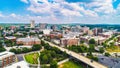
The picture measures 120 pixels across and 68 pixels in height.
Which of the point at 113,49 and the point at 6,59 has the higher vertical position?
the point at 6,59

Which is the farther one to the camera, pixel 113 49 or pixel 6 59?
pixel 113 49

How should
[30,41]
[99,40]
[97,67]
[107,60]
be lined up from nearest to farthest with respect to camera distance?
[97,67] → [107,60] → [30,41] → [99,40]

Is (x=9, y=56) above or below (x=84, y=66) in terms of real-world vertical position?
above

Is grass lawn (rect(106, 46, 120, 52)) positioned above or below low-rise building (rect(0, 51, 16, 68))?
below

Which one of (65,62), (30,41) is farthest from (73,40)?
(65,62)

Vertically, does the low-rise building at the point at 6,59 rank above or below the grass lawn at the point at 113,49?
above

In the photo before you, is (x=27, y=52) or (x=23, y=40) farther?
(x=23, y=40)

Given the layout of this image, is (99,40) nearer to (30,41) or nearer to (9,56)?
(30,41)

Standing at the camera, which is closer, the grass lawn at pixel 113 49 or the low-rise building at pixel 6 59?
the low-rise building at pixel 6 59

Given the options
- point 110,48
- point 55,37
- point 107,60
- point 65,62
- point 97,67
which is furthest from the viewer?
→ point 55,37

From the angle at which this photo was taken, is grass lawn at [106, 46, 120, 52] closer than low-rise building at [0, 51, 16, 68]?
No
